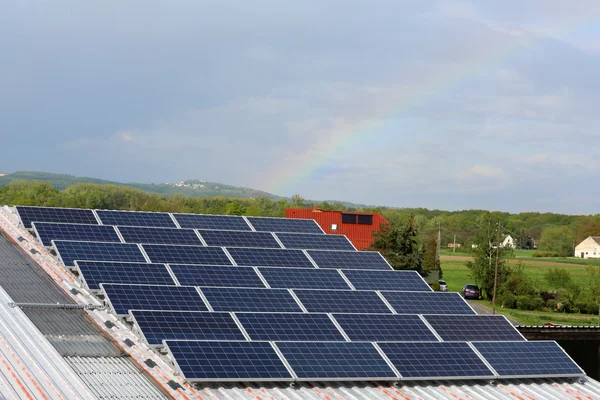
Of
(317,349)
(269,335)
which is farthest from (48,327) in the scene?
(317,349)

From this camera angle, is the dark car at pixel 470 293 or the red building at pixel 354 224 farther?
the red building at pixel 354 224

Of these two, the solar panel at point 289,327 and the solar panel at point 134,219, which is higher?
the solar panel at point 134,219

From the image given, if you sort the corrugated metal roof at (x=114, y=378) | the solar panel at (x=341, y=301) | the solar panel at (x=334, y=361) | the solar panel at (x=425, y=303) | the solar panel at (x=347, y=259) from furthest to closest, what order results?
1. the solar panel at (x=347, y=259)
2. the solar panel at (x=425, y=303)
3. the solar panel at (x=341, y=301)
4. the solar panel at (x=334, y=361)
5. the corrugated metal roof at (x=114, y=378)

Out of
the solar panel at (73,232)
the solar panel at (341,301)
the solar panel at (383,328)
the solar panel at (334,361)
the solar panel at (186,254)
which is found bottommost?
the solar panel at (334,361)

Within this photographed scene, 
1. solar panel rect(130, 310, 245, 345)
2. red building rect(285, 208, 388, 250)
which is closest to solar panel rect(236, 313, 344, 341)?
solar panel rect(130, 310, 245, 345)

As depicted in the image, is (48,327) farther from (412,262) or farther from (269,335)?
(412,262)

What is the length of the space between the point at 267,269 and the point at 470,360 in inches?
428

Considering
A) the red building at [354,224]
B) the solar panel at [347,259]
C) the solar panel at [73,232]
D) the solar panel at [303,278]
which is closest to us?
the solar panel at [303,278]

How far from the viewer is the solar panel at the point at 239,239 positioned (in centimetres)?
3909

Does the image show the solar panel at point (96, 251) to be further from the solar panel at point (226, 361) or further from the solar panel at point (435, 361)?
the solar panel at point (435, 361)

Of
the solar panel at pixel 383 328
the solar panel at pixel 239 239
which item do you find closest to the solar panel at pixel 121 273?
the solar panel at pixel 239 239

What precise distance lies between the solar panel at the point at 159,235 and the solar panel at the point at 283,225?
4.94 metres

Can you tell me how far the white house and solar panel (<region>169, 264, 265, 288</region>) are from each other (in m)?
139

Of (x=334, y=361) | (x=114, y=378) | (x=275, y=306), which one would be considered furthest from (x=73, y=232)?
(x=334, y=361)
